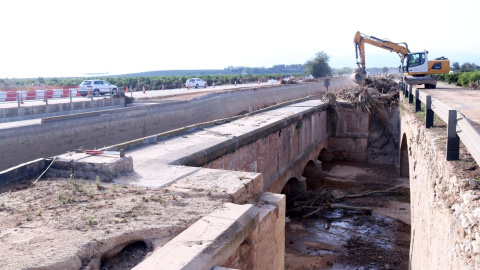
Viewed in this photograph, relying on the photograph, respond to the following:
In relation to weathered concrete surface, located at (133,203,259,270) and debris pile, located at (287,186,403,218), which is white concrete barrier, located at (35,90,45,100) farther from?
weathered concrete surface, located at (133,203,259,270)

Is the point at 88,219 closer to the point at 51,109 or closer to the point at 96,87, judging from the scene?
the point at 51,109

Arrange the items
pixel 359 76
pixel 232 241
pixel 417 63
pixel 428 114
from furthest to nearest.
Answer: pixel 359 76 < pixel 417 63 < pixel 428 114 < pixel 232 241

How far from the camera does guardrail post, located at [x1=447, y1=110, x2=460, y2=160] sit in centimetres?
479

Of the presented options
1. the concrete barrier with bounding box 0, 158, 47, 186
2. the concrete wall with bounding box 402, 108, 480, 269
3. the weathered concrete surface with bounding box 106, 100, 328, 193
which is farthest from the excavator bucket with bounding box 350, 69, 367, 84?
the concrete barrier with bounding box 0, 158, 47, 186

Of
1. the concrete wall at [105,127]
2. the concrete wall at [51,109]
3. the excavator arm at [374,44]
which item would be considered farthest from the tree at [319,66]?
the concrete wall at [51,109]

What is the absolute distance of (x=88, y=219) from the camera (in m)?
4.47

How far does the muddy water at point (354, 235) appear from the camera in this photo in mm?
11188

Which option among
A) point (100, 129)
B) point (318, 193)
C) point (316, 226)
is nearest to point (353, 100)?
point (318, 193)

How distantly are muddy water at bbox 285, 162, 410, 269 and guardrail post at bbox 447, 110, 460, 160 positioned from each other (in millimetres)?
6602

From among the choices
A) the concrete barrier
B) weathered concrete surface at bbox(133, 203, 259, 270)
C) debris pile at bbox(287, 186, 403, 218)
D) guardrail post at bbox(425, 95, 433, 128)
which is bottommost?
debris pile at bbox(287, 186, 403, 218)

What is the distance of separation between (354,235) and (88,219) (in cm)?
1010

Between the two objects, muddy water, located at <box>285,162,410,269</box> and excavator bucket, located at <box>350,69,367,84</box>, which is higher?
excavator bucket, located at <box>350,69,367,84</box>

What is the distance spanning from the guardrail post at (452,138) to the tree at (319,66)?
73733 mm

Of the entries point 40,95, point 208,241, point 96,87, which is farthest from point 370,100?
point 208,241
